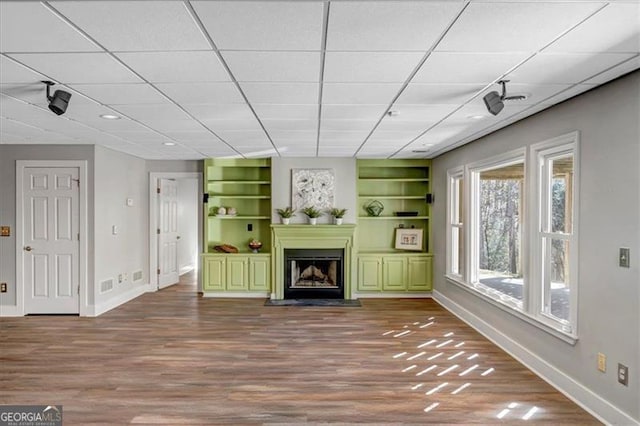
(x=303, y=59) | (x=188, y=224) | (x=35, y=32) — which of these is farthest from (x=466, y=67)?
(x=188, y=224)

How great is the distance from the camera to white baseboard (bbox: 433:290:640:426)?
2.73 m

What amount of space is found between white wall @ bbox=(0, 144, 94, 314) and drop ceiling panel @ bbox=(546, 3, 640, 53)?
555cm

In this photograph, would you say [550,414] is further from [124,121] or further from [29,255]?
[29,255]

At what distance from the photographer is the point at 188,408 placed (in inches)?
117

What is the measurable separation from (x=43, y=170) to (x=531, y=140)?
6024 mm

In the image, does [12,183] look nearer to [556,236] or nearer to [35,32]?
[35,32]

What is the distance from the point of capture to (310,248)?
670 cm

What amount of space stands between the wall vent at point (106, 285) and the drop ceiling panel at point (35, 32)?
4.22 meters

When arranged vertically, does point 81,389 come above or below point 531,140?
below

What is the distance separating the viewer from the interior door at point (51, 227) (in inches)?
214

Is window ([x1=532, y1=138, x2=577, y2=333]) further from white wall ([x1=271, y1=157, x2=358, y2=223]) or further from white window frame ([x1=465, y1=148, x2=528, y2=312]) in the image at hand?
white wall ([x1=271, y1=157, x2=358, y2=223])

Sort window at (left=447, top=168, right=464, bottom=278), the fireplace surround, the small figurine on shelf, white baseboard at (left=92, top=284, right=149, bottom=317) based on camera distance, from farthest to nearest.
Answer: the small figurine on shelf < the fireplace surround < window at (left=447, top=168, right=464, bottom=278) < white baseboard at (left=92, top=284, right=149, bottom=317)

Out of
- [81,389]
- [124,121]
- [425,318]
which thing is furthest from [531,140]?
[81,389]

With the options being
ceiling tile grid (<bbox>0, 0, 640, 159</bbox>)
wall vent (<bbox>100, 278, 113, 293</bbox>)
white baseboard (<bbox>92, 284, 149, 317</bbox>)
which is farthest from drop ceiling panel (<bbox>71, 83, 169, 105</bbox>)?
white baseboard (<bbox>92, 284, 149, 317</bbox>)
